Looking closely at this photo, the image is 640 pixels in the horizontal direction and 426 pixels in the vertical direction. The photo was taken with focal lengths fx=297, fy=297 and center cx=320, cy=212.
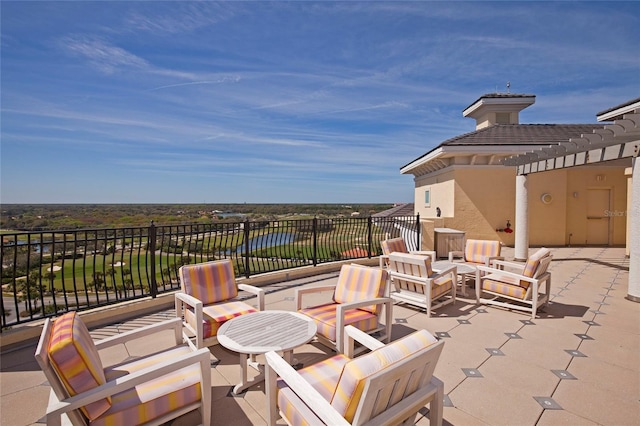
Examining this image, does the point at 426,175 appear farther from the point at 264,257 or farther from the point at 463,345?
the point at 463,345

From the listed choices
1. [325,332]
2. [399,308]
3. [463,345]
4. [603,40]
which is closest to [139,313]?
[325,332]

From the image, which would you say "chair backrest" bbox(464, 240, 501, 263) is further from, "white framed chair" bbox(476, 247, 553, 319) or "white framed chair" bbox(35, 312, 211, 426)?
"white framed chair" bbox(35, 312, 211, 426)

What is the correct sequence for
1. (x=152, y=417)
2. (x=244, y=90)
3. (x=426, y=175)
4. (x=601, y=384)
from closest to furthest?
1. (x=152, y=417)
2. (x=601, y=384)
3. (x=244, y=90)
4. (x=426, y=175)

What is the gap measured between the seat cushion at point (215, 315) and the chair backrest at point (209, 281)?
0.16 meters

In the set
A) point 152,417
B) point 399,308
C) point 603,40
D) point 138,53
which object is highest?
point 603,40

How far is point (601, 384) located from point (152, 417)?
406 cm

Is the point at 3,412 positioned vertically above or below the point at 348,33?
below

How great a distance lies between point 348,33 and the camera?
7949mm

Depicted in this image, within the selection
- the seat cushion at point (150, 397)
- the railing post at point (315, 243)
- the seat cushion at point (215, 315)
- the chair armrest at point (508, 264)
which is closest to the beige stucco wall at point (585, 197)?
the chair armrest at point (508, 264)

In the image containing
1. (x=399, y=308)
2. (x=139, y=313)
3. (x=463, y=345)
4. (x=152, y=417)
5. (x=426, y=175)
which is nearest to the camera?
(x=152, y=417)

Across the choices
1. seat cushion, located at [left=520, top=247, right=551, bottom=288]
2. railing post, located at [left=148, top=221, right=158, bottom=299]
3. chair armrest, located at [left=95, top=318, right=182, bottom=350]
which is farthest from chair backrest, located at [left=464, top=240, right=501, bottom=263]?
railing post, located at [left=148, top=221, right=158, bottom=299]

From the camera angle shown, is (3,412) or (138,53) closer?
(3,412)

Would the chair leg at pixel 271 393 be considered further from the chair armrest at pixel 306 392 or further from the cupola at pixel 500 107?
the cupola at pixel 500 107

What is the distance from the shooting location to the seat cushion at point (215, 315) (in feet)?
11.2
